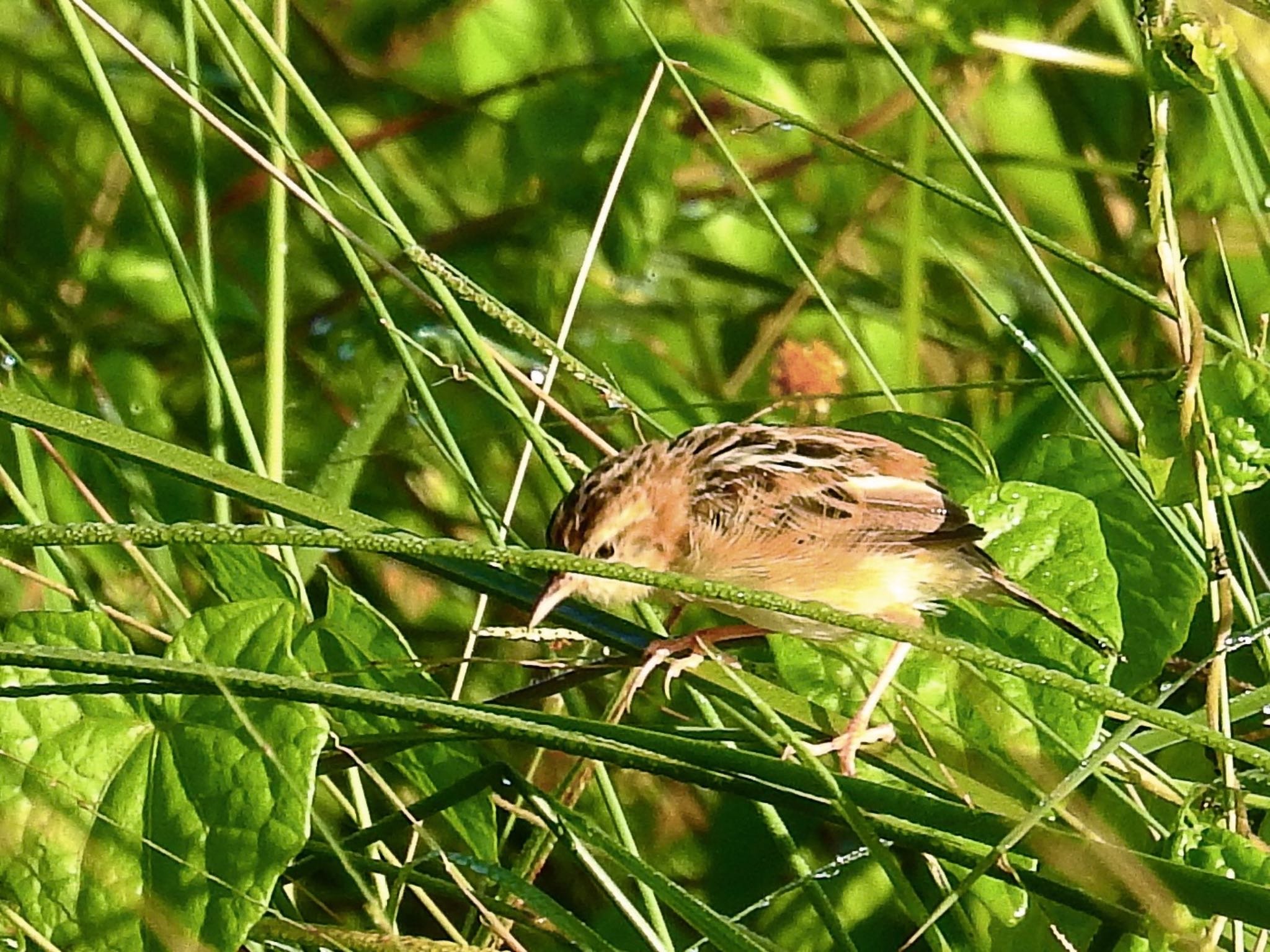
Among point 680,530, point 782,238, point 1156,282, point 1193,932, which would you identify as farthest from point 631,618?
point 1156,282

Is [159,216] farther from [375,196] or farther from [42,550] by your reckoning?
[42,550]

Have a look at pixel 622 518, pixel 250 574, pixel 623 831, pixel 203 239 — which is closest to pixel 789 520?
pixel 622 518

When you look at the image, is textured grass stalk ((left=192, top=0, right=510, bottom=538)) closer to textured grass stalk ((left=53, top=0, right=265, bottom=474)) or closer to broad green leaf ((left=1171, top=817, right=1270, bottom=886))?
textured grass stalk ((left=53, top=0, right=265, bottom=474))

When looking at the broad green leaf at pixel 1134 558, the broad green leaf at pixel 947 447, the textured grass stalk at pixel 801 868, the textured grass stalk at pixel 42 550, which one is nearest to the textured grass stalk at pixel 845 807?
the textured grass stalk at pixel 801 868

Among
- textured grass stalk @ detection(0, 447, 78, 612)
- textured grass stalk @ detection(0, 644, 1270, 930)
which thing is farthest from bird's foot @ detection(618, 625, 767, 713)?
textured grass stalk @ detection(0, 447, 78, 612)

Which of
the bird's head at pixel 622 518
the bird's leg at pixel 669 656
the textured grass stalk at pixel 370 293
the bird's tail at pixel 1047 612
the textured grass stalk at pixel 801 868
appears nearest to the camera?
the textured grass stalk at pixel 801 868

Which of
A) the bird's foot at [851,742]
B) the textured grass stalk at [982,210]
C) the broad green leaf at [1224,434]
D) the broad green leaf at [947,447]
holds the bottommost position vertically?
the bird's foot at [851,742]

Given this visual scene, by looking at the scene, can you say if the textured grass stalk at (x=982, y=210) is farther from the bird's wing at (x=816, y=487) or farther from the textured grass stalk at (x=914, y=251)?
the textured grass stalk at (x=914, y=251)

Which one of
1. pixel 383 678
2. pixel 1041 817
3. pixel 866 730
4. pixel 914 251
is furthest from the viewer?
pixel 914 251
